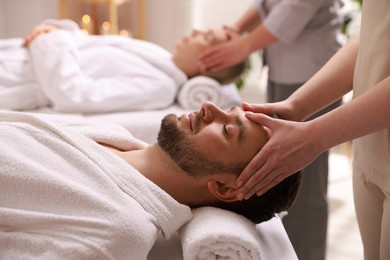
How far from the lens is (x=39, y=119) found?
1.25 m

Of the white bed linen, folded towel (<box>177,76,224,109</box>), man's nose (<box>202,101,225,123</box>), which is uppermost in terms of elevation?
man's nose (<box>202,101,225,123</box>)

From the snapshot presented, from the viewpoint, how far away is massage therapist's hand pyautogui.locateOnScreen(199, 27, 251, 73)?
2363 millimetres

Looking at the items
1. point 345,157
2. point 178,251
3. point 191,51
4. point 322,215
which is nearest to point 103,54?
point 191,51

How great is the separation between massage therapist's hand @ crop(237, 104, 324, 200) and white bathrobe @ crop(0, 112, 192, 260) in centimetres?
18

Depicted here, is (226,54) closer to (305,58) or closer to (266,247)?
(305,58)

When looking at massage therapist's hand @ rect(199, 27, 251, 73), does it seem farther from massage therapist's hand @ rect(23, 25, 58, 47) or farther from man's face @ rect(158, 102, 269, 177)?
man's face @ rect(158, 102, 269, 177)

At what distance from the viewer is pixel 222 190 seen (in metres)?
1.24

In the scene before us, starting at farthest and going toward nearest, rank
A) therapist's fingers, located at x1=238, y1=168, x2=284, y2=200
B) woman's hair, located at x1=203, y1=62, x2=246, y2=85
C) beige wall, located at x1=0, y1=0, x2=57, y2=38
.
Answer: beige wall, located at x1=0, y1=0, x2=57, y2=38
woman's hair, located at x1=203, y1=62, x2=246, y2=85
therapist's fingers, located at x1=238, y1=168, x2=284, y2=200

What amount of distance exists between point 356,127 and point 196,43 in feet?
5.49

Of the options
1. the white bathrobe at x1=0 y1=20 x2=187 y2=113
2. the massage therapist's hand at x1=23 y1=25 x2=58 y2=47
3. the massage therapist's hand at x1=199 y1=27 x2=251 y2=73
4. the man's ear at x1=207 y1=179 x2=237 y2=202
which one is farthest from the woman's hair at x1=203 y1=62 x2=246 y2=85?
the man's ear at x1=207 y1=179 x2=237 y2=202

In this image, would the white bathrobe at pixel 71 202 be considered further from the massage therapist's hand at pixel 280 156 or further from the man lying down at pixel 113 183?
the massage therapist's hand at pixel 280 156

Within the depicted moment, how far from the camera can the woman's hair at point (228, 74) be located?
8.63 ft

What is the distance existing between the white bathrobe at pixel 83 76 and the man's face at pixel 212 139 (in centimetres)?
111

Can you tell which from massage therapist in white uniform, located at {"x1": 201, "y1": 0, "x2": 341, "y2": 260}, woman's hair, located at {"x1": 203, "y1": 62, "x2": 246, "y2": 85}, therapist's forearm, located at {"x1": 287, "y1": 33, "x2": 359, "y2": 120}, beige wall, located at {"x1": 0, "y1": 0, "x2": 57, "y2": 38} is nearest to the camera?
therapist's forearm, located at {"x1": 287, "y1": 33, "x2": 359, "y2": 120}
